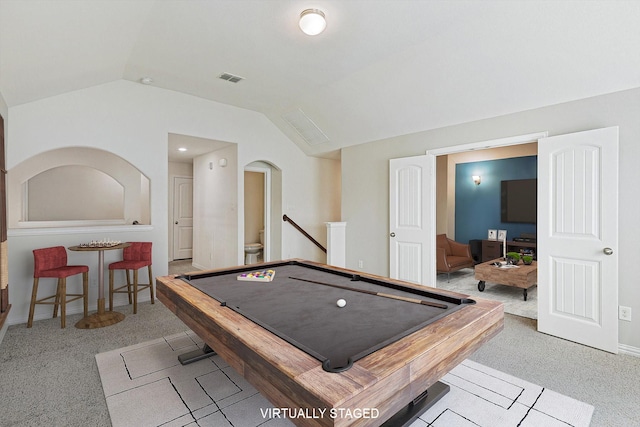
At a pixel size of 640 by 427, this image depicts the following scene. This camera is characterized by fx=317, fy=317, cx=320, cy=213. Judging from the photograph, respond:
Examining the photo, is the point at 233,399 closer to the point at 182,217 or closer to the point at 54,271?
the point at 54,271

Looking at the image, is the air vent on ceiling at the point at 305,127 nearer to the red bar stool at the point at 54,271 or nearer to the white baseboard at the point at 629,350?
the red bar stool at the point at 54,271

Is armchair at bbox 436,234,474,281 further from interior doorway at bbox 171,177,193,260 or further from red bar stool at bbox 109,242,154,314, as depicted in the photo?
interior doorway at bbox 171,177,193,260

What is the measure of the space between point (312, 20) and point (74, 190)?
15.2ft

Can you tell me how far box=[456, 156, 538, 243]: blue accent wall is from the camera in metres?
6.12

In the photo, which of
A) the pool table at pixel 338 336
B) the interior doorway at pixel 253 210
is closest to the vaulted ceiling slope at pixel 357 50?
the pool table at pixel 338 336

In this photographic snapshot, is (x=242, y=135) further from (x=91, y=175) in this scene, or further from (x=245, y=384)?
(x=245, y=384)

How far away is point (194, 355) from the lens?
2.50 metres

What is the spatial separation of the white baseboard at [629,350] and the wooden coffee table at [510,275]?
1.33 meters

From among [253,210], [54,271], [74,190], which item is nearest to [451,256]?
[253,210]

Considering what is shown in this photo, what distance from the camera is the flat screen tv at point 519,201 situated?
19.2 feet

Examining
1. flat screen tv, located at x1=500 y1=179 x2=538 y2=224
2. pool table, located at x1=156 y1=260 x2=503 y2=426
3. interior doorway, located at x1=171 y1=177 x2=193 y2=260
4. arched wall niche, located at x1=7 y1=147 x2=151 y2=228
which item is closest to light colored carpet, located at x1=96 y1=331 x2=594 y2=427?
pool table, located at x1=156 y1=260 x2=503 y2=426

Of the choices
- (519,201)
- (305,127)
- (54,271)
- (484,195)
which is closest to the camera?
(54,271)

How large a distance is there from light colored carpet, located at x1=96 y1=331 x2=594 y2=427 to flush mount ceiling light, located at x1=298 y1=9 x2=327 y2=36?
8.91 feet

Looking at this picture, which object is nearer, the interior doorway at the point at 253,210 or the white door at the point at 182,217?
the interior doorway at the point at 253,210
